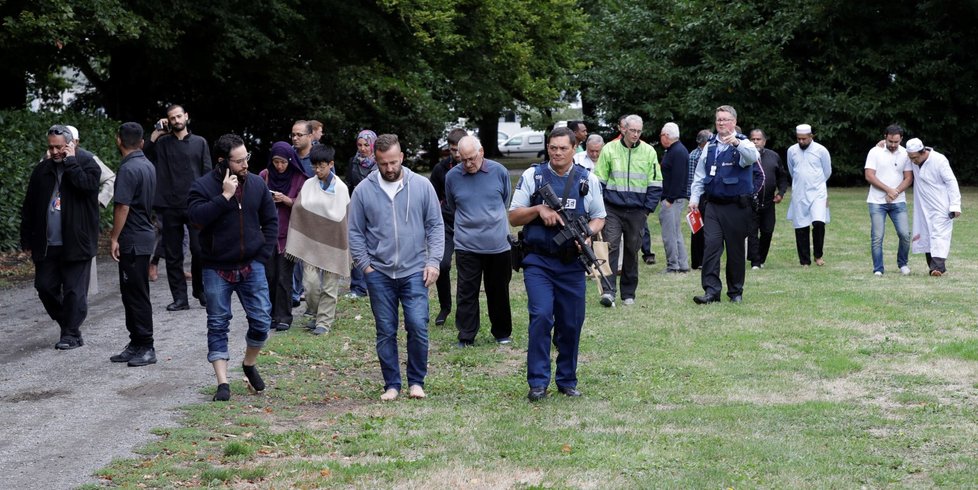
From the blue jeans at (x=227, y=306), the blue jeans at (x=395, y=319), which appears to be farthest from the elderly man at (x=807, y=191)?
the blue jeans at (x=227, y=306)

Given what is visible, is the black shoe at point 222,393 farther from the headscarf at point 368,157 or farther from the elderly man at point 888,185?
the elderly man at point 888,185

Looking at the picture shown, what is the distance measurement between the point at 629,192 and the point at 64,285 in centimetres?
571

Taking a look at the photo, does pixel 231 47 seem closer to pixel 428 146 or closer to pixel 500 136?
pixel 428 146

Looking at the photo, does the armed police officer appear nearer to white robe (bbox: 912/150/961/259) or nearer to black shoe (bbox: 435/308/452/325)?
black shoe (bbox: 435/308/452/325)

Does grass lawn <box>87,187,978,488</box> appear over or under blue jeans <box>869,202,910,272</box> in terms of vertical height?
under

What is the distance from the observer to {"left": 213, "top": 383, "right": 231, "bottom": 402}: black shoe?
8492 millimetres

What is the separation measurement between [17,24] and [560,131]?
31.9 ft

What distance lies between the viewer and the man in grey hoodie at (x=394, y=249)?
852cm

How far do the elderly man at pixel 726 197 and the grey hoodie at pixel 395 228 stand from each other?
4.66 m

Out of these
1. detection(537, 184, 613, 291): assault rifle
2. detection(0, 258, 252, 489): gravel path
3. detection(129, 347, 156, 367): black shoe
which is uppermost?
detection(537, 184, 613, 291): assault rifle

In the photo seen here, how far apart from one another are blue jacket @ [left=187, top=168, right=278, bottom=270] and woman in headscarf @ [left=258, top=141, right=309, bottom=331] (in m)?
2.80

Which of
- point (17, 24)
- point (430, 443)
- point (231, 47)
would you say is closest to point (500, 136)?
point (231, 47)

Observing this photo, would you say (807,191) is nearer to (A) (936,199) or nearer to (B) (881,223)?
(B) (881,223)

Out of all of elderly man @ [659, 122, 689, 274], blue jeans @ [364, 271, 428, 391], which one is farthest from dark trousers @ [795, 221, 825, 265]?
blue jeans @ [364, 271, 428, 391]
